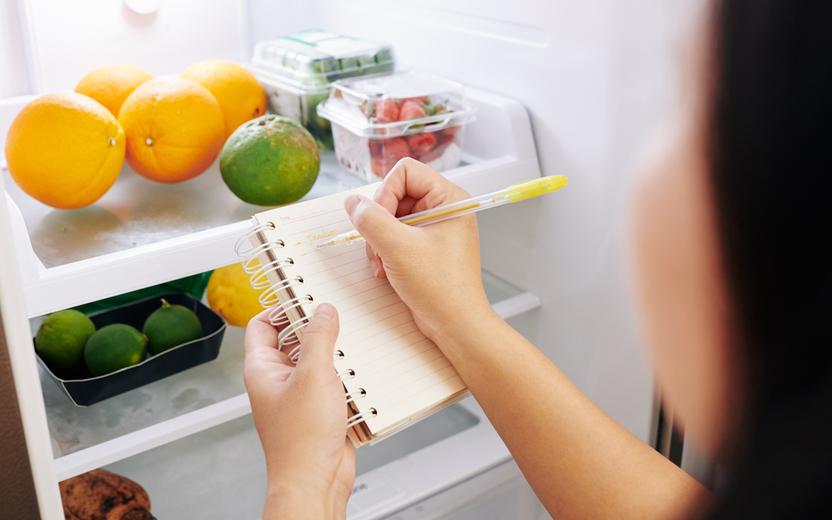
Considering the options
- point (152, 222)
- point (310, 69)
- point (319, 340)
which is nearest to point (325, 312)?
point (319, 340)

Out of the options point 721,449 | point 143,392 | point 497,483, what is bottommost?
point 497,483

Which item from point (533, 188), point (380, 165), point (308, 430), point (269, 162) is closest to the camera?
point (308, 430)

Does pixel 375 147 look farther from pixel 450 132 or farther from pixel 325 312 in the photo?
pixel 325 312

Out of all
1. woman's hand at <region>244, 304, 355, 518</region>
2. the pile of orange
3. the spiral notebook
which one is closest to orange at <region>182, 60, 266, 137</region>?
the pile of orange

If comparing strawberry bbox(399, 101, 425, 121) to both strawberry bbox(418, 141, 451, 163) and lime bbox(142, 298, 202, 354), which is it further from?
lime bbox(142, 298, 202, 354)

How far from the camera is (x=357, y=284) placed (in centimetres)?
69

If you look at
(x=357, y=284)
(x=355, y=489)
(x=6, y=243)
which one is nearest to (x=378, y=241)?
(x=357, y=284)

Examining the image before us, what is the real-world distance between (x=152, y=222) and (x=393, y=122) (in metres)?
0.28

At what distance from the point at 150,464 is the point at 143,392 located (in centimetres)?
16

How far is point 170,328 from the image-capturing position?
922mm

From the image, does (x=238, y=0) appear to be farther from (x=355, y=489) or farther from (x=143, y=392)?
(x=355, y=489)

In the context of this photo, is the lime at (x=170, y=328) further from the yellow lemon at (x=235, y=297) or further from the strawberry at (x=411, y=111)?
the strawberry at (x=411, y=111)

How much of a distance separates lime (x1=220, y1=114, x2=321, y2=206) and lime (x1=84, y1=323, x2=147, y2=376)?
0.19m

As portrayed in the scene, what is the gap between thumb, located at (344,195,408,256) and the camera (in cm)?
64
